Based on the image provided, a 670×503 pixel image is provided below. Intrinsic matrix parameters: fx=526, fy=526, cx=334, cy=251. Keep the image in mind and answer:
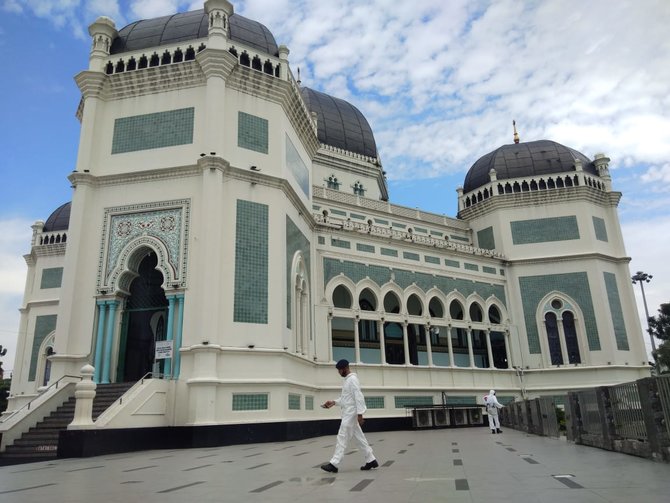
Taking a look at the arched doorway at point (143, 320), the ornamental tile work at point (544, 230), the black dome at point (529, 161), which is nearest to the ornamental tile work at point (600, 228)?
the ornamental tile work at point (544, 230)

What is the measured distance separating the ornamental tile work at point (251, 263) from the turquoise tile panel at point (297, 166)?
8.27 ft

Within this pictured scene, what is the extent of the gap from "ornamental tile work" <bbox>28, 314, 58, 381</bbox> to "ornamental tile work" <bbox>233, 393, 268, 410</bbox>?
707 inches

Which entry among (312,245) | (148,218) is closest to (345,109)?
(312,245)

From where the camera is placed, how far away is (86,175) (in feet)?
56.3

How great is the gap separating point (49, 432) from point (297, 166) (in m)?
12.2

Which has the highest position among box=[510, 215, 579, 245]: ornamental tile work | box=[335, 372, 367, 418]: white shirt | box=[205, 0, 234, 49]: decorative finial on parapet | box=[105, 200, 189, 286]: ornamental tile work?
box=[205, 0, 234, 49]: decorative finial on parapet

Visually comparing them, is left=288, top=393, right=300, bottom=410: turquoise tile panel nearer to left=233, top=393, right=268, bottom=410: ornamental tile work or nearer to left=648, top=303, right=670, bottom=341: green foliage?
left=233, top=393, right=268, bottom=410: ornamental tile work

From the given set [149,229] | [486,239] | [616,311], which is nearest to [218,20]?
[149,229]

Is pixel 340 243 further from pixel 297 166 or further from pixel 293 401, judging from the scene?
pixel 293 401

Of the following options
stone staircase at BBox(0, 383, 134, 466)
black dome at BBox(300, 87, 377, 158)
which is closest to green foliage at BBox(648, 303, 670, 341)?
black dome at BBox(300, 87, 377, 158)

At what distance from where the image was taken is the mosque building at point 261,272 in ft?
50.8

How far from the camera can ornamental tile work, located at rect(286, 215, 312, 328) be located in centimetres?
1767

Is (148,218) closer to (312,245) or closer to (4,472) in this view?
(312,245)

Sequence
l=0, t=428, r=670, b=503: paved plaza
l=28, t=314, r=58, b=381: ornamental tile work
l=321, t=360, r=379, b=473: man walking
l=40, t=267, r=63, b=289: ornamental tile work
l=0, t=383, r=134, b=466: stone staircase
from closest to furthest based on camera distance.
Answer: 1. l=0, t=428, r=670, b=503: paved plaza
2. l=321, t=360, r=379, b=473: man walking
3. l=0, t=383, r=134, b=466: stone staircase
4. l=28, t=314, r=58, b=381: ornamental tile work
5. l=40, t=267, r=63, b=289: ornamental tile work
